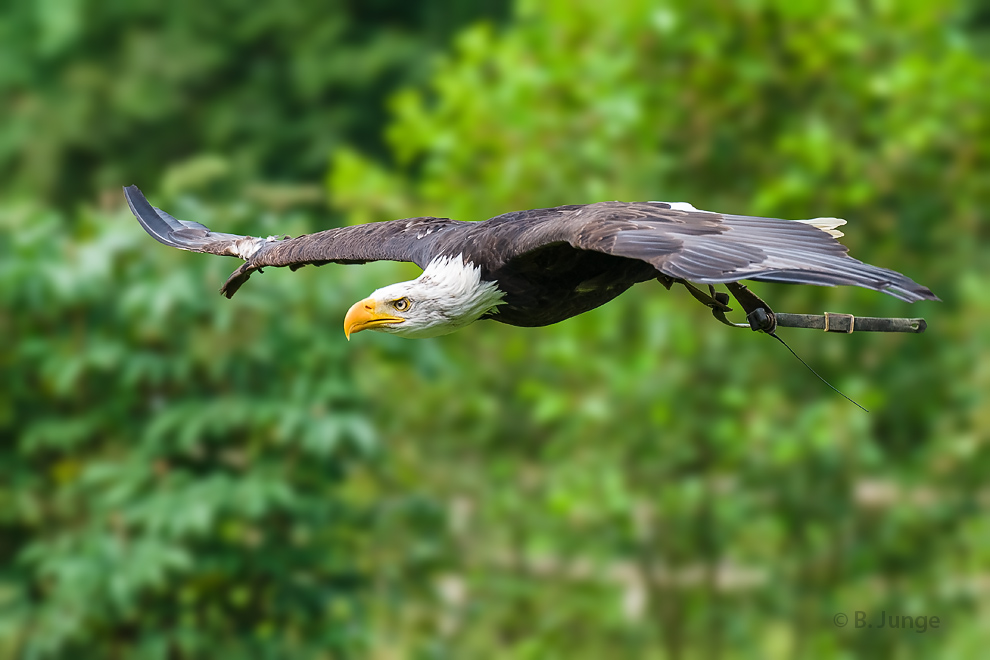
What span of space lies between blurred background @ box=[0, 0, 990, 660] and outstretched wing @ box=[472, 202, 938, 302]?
2.84m

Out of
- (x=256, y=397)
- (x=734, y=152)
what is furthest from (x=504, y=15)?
(x=256, y=397)

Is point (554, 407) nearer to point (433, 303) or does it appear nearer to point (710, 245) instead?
point (433, 303)

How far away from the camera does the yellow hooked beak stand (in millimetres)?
4422

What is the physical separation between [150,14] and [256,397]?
9270mm

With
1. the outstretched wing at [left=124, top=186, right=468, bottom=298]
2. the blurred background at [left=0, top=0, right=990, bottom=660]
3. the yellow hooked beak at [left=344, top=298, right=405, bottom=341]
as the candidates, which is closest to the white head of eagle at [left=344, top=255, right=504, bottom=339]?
the yellow hooked beak at [left=344, top=298, right=405, bottom=341]

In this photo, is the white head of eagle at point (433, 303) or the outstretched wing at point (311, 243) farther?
the outstretched wing at point (311, 243)

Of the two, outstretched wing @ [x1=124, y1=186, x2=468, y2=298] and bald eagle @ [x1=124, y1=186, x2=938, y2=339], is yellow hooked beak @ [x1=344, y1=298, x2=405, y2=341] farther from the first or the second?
outstretched wing @ [x1=124, y1=186, x2=468, y2=298]

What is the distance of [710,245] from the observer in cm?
353

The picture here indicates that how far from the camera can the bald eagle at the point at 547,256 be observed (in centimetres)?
339

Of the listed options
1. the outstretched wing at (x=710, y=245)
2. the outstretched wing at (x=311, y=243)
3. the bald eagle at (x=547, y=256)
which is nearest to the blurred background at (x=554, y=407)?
the outstretched wing at (x=311, y=243)

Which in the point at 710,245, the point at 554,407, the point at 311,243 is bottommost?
the point at 554,407

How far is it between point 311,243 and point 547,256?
1113 mm

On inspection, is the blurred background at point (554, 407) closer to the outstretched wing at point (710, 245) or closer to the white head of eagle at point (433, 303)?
the white head of eagle at point (433, 303)

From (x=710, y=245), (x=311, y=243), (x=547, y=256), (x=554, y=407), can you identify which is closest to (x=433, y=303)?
(x=547, y=256)
